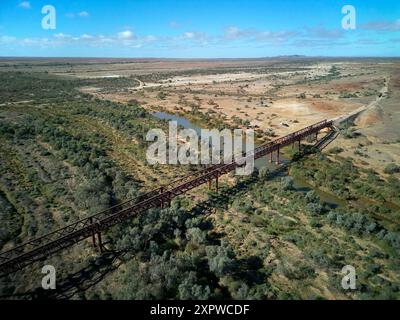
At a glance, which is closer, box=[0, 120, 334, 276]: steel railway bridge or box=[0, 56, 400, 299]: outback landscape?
box=[0, 56, 400, 299]: outback landscape

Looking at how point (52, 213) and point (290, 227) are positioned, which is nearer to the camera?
point (290, 227)

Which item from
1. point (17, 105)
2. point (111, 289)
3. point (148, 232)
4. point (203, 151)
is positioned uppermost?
point (17, 105)

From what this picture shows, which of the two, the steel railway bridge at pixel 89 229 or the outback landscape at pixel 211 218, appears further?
the steel railway bridge at pixel 89 229

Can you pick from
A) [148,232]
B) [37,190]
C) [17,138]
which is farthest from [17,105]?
[148,232]

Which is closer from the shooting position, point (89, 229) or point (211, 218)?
point (89, 229)

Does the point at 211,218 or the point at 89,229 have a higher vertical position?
the point at 89,229

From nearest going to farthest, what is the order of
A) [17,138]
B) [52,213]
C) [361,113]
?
[52,213], [17,138], [361,113]
